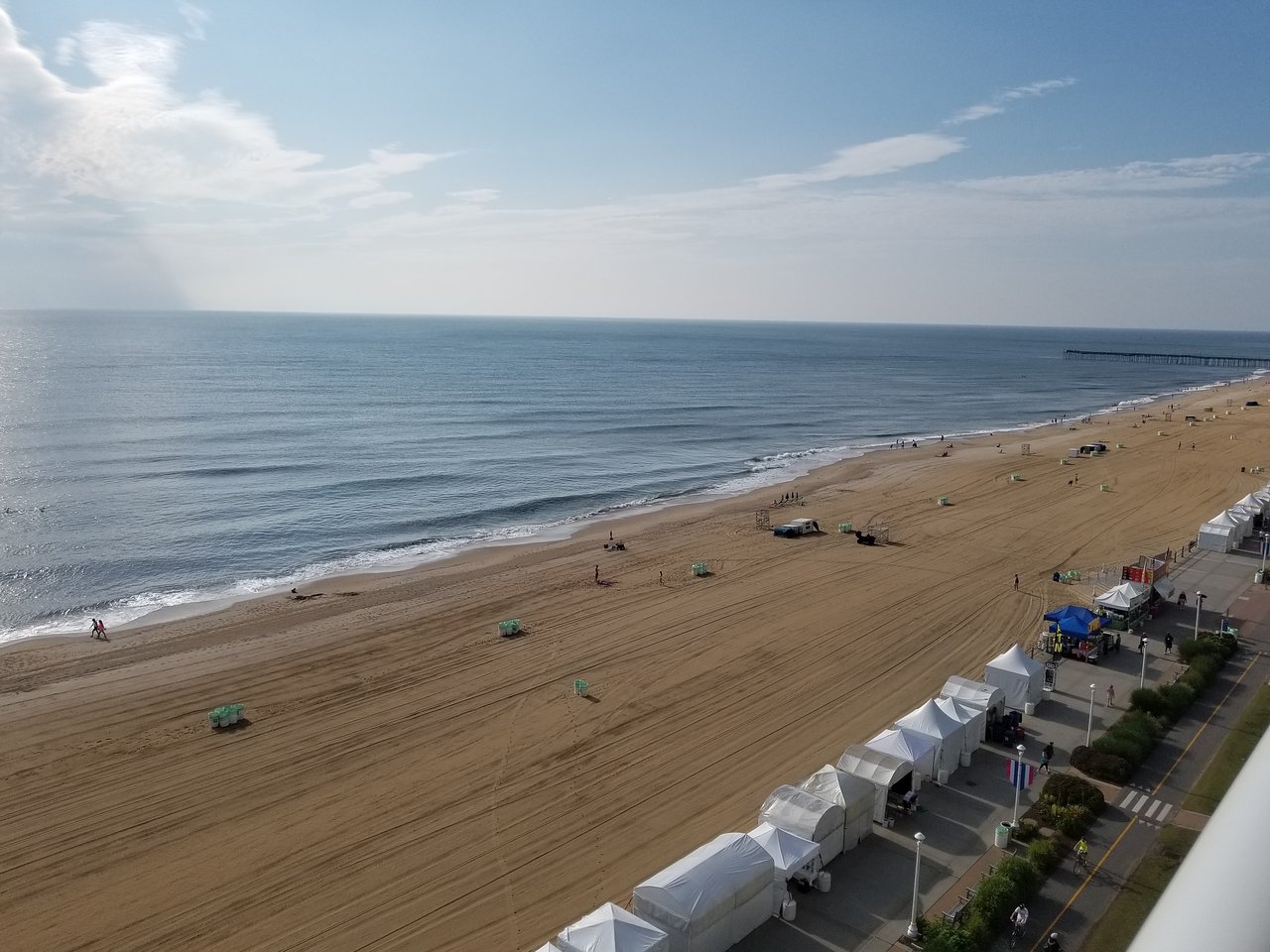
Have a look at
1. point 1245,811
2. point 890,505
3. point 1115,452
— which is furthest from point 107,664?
point 1115,452

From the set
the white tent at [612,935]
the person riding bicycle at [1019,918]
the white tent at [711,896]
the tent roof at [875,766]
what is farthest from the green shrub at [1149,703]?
the white tent at [612,935]

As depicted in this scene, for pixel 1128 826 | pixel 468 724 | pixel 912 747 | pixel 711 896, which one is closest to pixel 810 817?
pixel 711 896

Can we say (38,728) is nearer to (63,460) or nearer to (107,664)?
(107,664)

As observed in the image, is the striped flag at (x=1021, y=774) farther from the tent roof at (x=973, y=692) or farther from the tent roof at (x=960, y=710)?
the tent roof at (x=973, y=692)

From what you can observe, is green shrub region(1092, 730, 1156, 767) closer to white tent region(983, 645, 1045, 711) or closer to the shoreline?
white tent region(983, 645, 1045, 711)

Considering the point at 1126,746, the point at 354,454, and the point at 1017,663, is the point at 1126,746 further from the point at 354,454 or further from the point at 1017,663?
the point at 354,454

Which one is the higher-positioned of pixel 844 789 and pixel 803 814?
pixel 844 789

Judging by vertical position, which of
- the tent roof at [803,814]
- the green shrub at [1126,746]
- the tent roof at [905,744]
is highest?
the tent roof at [905,744]
